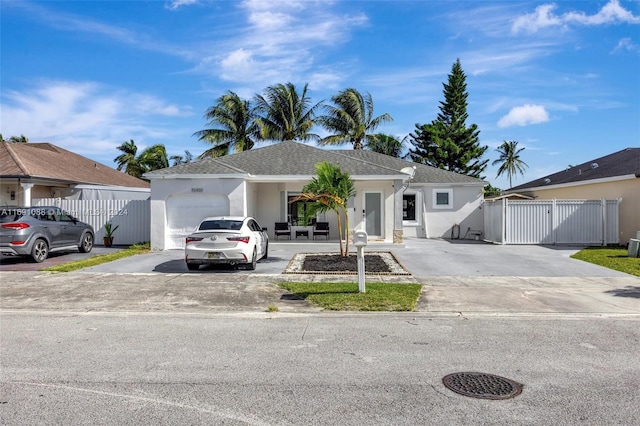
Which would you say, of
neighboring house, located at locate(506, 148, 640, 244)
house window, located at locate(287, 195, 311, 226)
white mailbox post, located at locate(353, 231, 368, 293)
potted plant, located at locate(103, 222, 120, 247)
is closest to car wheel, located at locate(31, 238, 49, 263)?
potted plant, located at locate(103, 222, 120, 247)

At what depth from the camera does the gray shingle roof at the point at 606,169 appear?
21609mm

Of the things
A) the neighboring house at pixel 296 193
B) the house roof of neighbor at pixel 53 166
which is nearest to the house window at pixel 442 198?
the neighboring house at pixel 296 193

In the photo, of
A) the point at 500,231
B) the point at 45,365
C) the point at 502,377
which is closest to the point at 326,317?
the point at 502,377

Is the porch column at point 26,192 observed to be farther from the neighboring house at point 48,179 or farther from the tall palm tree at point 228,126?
the tall palm tree at point 228,126

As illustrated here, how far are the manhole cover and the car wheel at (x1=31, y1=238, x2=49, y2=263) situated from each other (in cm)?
1351

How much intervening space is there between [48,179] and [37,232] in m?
7.48

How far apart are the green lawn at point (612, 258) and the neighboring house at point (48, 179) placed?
20.7 m

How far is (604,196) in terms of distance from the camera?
2222 cm

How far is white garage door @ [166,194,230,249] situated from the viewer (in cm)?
1841

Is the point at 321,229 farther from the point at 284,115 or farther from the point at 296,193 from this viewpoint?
the point at 284,115

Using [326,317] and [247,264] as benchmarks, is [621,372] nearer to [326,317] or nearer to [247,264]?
[326,317]

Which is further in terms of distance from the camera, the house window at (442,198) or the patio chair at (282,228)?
the house window at (442,198)

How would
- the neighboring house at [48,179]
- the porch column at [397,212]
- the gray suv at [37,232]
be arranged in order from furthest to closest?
the neighboring house at [48,179], the porch column at [397,212], the gray suv at [37,232]

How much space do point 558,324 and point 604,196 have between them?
58.0 ft
